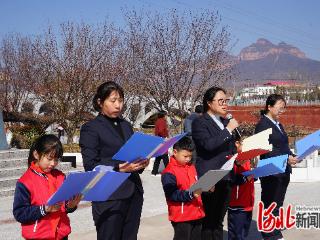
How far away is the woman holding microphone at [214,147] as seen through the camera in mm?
4061

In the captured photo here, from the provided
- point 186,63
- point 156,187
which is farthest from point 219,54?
point 156,187

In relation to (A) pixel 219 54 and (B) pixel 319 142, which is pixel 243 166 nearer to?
(B) pixel 319 142

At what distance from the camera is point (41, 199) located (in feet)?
10.6

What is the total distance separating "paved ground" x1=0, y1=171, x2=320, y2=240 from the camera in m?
5.79

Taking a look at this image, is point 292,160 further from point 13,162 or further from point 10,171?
point 13,162

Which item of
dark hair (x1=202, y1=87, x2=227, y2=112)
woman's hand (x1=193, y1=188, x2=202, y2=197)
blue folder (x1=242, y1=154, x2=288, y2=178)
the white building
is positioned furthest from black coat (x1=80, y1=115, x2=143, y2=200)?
the white building

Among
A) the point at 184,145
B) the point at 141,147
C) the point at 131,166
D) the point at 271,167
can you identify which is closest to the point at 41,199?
the point at 131,166

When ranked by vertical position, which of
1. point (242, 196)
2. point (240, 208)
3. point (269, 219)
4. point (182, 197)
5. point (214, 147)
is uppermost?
point (214, 147)

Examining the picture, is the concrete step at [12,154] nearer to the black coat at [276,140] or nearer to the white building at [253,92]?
the black coat at [276,140]

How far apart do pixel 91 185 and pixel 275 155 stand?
8.66 feet

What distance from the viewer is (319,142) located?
4.84 meters

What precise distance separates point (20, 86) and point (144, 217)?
79.7 ft

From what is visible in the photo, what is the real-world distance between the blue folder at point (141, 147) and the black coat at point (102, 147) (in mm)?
191

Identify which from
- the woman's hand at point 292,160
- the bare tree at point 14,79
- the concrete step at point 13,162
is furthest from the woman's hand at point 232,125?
the bare tree at point 14,79
